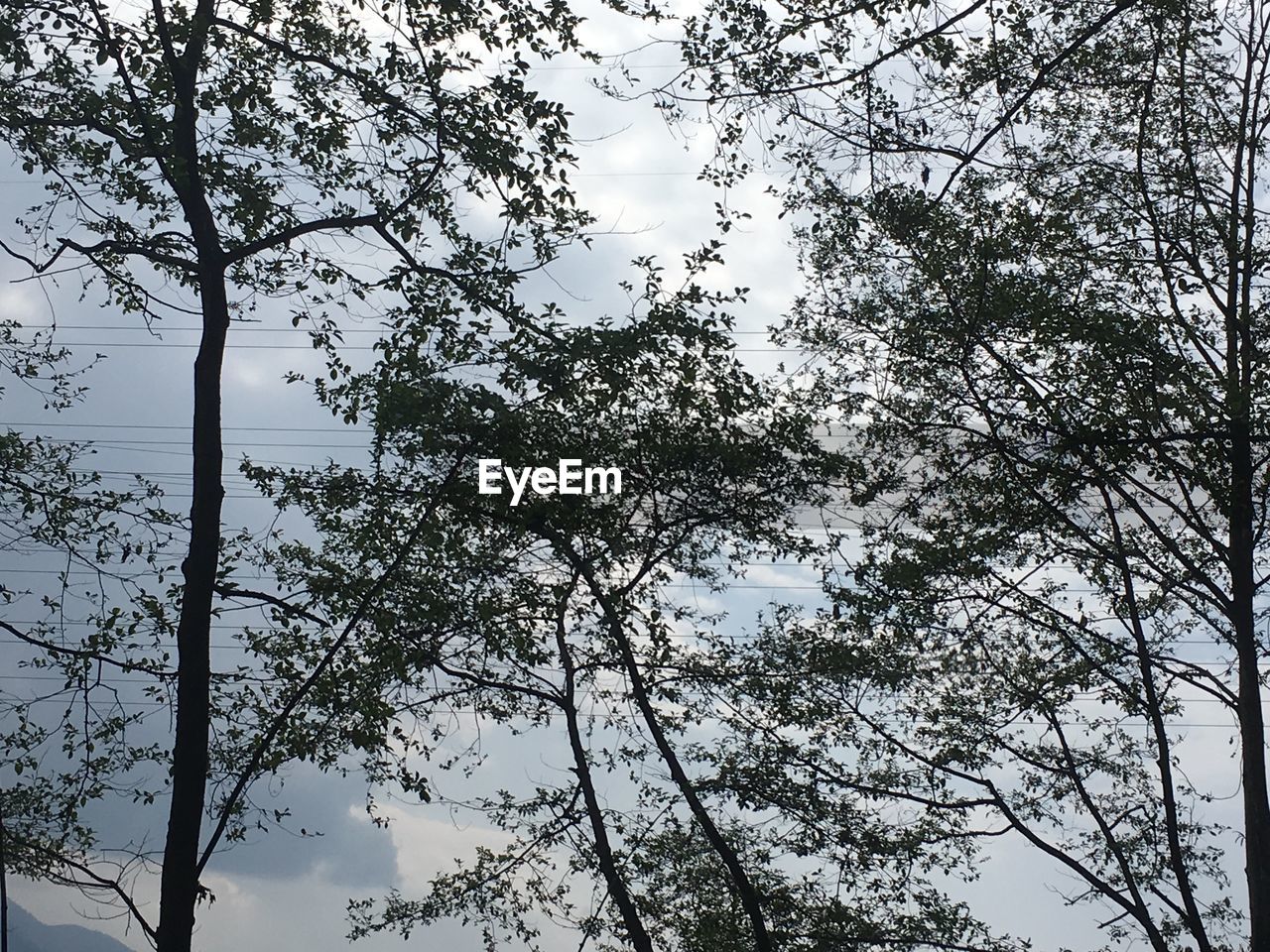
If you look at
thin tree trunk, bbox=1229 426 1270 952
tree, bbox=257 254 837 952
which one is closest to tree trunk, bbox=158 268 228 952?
tree, bbox=257 254 837 952

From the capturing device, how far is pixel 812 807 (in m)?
10.2

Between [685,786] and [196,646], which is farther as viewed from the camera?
[685,786]

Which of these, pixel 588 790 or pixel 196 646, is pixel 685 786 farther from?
pixel 196 646

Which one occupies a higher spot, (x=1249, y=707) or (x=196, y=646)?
(x=1249, y=707)

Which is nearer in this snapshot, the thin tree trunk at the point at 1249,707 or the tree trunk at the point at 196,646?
the tree trunk at the point at 196,646

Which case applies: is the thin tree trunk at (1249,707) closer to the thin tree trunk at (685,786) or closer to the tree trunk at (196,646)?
the thin tree trunk at (685,786)

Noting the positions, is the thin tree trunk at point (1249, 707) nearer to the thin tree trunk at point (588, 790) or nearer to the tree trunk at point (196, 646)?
the thin tree trunk at point (588, 790)

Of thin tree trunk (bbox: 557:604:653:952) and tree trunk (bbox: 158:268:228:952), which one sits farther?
thin tree trunk (bbox: 557:604:653:952)

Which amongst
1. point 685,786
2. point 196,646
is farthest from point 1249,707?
point 196,646

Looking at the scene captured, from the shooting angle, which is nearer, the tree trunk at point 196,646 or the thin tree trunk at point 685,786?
the tree trunk at point 196,646

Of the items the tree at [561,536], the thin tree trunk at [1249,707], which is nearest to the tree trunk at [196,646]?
the tree at [561,536]

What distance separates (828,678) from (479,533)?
3497mm

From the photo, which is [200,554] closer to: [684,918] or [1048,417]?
[684,918]

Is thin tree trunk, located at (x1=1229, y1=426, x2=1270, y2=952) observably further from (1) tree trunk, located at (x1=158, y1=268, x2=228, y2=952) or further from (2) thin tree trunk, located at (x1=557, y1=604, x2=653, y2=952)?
(1) tree trunk, located at (x1=158, y1=268, x2=228, y2=952)
